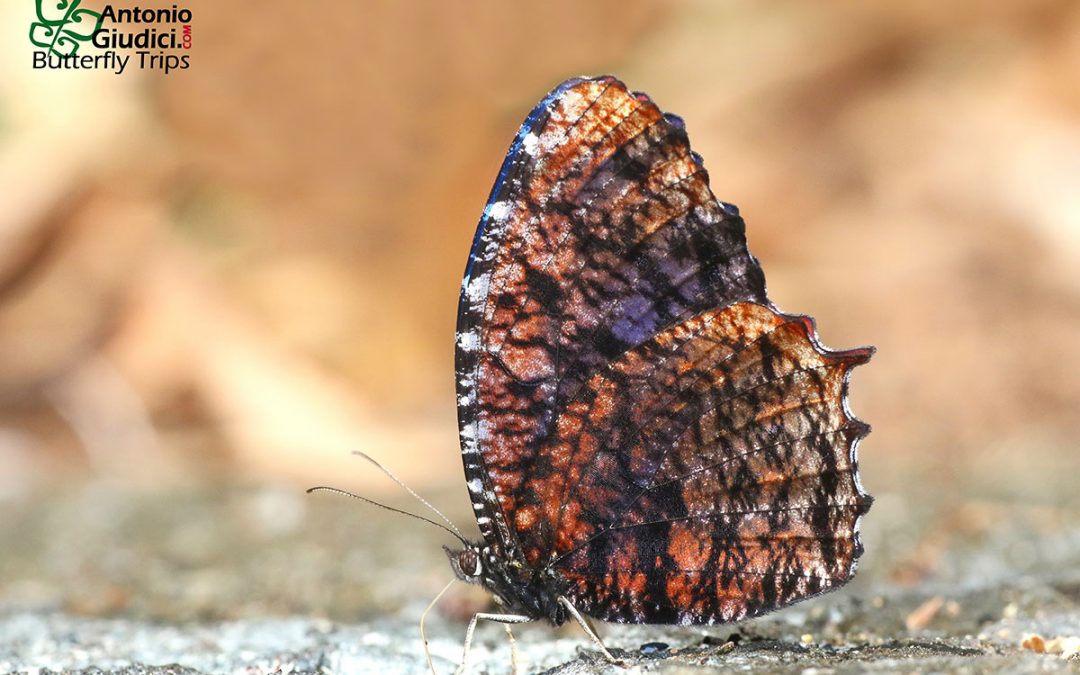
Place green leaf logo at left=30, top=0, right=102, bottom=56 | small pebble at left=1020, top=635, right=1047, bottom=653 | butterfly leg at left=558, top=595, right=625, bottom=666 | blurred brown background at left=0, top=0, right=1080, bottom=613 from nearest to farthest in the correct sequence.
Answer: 1. butterfly leg at left=558, top=595, right=625, bottom=666
2. small pebble at left=1020, top=635, right=1047, bottom=653
3. green leaf logo at left=30, top=0, right=102, bottom=56
4. blurred brown background at left=0, top=0, right=1080, bottom=613

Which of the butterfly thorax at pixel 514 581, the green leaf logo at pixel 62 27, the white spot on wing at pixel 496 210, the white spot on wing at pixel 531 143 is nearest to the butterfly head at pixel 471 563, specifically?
the butterfly thorax at pixel 514 581

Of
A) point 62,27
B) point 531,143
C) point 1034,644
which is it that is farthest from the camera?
point 62,27

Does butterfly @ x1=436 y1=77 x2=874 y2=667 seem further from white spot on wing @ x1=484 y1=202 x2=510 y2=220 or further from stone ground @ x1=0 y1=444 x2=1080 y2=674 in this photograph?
stone ground @ x1=0 y1=444 x2=1080 y2=674

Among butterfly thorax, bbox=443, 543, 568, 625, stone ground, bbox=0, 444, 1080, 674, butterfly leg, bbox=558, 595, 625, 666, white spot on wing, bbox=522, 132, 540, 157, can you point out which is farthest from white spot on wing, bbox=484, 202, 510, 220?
stone ground, bbox=0, 444, 1080, 674

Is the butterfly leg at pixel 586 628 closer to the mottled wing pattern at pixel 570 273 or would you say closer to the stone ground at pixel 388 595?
the stone ground at pixel 388 595

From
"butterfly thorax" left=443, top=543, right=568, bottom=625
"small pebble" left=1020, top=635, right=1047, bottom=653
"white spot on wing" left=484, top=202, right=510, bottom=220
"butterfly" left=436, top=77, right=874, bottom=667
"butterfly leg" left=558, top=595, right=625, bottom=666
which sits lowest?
"small pebble" left=1020, top=635, right=1047, bottom=653

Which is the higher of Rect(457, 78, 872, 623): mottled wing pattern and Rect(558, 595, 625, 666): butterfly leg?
A: Rect(457, 78, 872, 623): mottled wing pattern

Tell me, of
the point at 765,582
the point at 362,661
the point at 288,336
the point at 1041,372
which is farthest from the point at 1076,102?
the point at 362,661

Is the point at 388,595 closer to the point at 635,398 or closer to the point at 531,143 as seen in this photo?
the point at 635,398

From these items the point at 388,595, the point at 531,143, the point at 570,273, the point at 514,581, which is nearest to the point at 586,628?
the point at 514,581
